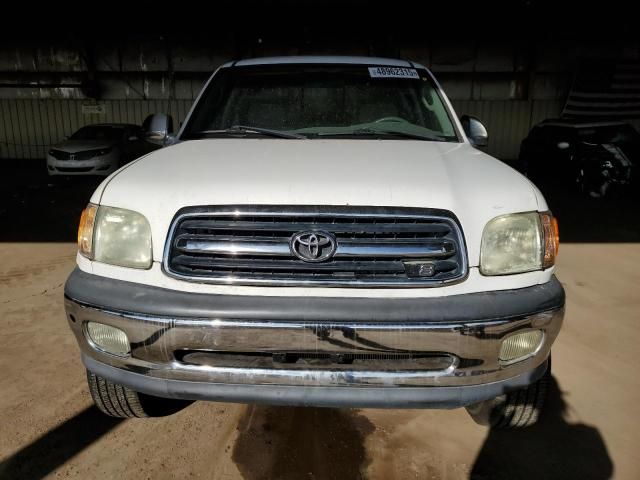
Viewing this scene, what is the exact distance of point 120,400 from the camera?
228 centimetres

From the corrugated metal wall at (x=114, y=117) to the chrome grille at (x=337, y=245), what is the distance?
15023mm

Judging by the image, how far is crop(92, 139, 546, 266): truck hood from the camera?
184cm

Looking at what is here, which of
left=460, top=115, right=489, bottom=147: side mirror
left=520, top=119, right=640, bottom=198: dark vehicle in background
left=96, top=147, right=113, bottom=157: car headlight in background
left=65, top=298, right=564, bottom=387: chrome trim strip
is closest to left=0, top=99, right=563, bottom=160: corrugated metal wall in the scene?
left=96, top=147, right=113, bottom=157: car headlight in background

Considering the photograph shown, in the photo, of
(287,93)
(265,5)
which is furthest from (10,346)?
(265,5)

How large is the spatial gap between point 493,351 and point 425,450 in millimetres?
781

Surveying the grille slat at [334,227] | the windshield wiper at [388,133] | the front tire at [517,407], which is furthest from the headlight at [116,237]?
the front tire at [517,407]

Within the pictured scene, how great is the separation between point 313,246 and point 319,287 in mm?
153

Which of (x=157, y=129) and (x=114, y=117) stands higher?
(x=157, y=129)

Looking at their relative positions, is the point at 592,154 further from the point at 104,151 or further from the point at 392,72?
the point at 104,151

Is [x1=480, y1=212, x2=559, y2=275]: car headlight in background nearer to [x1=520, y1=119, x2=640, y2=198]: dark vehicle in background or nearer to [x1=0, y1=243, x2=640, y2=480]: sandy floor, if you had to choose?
[x1=0, y1=243, x2=640, y2=480]: sandy floor

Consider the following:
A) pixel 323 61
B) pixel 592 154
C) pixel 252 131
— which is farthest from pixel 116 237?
pixel 592 154

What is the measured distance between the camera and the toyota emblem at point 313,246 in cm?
179

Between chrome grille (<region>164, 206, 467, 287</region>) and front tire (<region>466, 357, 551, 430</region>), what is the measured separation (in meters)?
0.78

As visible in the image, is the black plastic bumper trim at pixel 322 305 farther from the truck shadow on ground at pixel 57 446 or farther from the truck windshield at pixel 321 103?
the truck windshield at pixel 321 103
